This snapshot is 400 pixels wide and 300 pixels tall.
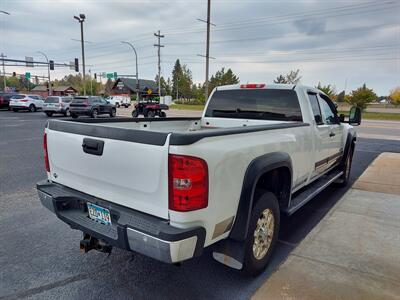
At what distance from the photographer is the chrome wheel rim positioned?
2.88 metres

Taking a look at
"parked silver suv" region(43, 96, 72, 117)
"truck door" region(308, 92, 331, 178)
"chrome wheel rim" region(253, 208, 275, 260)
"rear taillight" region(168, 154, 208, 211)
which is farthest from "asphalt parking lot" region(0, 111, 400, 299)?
"parked silver suv" region(43, 96, 72, 117)

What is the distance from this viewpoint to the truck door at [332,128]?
4.76 m

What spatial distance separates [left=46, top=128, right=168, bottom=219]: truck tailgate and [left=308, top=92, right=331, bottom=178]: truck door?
2.70 metres

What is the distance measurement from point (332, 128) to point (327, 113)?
1.02 ft

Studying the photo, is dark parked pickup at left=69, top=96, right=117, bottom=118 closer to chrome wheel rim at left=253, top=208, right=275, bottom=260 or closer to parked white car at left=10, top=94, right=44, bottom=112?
parked white car at left=10, top=94, right=44, bottom=112

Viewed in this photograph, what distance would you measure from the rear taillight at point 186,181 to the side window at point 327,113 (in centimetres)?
327

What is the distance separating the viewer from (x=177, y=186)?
2053 millimetres

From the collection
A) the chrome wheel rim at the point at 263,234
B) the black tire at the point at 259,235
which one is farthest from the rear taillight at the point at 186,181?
the chrome wheel rim at the point at 263,234

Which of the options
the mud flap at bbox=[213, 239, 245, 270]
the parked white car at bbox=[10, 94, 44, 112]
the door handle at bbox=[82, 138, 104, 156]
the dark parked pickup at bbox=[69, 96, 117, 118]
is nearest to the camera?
the door handle at bbox=[82, 138, 104, 156]

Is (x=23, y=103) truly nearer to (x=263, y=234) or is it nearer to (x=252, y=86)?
(x=252, y=86)

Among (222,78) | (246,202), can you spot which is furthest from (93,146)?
(222,78)

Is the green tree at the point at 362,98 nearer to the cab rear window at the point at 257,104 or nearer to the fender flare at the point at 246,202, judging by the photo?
the cab rear window at the point at 257,104

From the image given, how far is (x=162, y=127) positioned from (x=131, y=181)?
2.29 m

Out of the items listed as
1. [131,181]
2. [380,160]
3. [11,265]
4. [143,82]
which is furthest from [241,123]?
[143,82]
